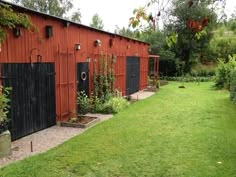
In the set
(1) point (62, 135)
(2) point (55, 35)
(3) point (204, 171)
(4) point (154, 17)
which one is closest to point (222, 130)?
(3) point (204, 171)

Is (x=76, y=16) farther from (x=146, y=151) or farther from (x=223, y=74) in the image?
(x=146, y=151)

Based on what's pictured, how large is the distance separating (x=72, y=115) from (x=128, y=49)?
8.01 meters

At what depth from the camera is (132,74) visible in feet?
58.9

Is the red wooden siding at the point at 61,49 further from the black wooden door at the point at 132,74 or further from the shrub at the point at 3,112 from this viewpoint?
the black wooden door at the point at 132,74

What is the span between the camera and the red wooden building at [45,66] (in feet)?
24.2

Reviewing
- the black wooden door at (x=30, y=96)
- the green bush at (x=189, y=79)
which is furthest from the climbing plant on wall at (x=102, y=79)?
the green bush at (x=189, y=79)

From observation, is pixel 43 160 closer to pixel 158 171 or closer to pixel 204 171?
pixel 158 171

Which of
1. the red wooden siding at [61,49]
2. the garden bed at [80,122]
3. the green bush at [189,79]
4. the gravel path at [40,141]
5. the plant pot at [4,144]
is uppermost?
the red wooden siding at [61,49]

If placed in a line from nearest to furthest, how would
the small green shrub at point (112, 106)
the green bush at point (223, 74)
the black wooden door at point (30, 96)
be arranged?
the black wooden door at point (30, 96) < the small green shrub at point (112, 106) < the green bush at point (223, 74)

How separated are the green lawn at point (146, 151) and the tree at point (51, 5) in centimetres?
2574

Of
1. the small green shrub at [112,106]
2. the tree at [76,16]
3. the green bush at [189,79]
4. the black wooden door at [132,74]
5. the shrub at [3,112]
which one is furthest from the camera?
the tree at [76,16]

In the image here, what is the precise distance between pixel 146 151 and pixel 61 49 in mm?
4741

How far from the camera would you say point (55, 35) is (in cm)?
Answer: 920

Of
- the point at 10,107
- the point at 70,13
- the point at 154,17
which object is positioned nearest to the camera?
the point at 154,17
